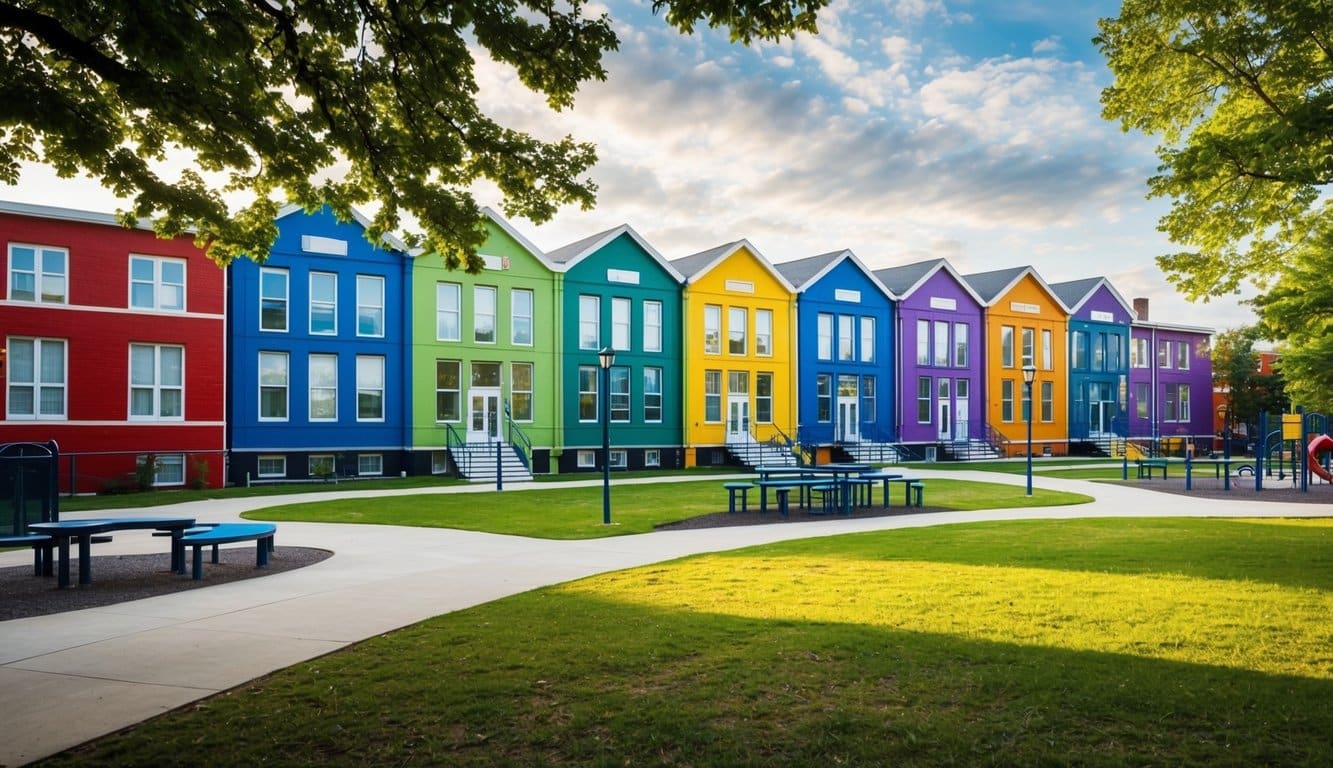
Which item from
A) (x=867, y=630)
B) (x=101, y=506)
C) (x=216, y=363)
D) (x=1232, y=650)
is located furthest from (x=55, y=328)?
(x=1232, y=650)

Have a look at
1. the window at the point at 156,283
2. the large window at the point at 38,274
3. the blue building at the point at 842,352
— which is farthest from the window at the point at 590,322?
the large window at the point at 38,274

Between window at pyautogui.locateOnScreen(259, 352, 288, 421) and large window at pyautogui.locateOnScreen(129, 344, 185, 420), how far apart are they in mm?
2486

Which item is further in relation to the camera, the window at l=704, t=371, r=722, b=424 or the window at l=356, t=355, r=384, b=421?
the window at l=704, t=371, r=722, b=424

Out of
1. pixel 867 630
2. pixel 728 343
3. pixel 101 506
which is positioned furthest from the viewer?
pixel 728 343

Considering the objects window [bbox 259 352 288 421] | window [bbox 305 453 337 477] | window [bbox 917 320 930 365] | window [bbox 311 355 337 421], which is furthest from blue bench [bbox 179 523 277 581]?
window [bbox 917 320 930 365]

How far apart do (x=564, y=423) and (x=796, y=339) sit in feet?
42.8

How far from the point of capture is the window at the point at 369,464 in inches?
1239

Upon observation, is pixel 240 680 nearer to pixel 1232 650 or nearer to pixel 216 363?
pixel 1232 650

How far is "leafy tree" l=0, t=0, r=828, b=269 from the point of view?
762 centimetres

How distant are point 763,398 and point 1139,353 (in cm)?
3103

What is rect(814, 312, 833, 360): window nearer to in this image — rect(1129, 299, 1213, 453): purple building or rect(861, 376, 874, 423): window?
rect(861, 376, 874, 423): window

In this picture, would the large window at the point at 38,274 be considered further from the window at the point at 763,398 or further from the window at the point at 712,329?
the window at the point at 763,398

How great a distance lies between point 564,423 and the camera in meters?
35.1

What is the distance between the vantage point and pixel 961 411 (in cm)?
4744
